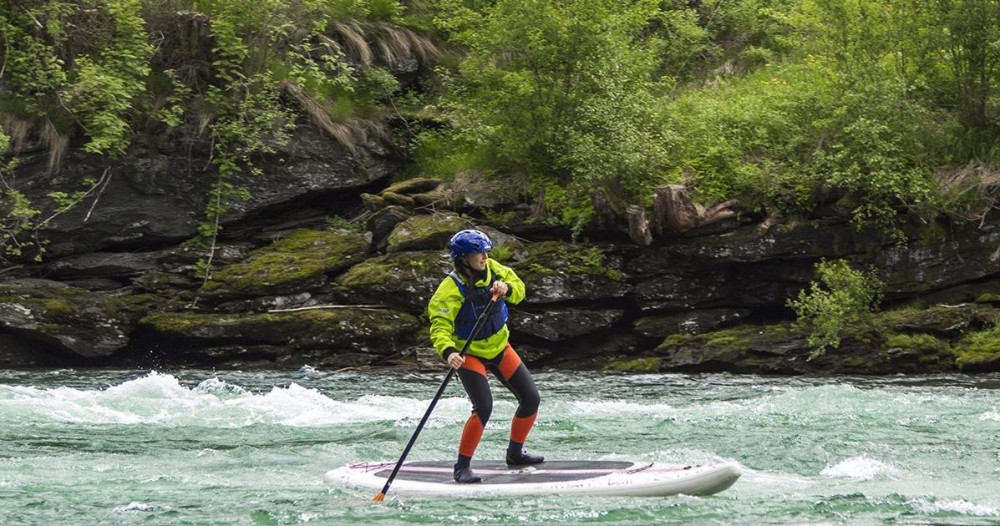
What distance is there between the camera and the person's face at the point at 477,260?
28.9ft

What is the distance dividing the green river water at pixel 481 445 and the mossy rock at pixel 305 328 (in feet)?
4.12

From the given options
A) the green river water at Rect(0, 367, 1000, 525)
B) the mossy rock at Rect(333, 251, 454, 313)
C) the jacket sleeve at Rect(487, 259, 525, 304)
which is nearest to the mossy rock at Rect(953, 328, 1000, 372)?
the green river water at Rect(0, 367, 1000, 525)

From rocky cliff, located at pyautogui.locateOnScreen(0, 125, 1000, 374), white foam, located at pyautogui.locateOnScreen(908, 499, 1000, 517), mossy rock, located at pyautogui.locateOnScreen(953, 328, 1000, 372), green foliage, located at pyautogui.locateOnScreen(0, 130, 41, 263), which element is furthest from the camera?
green foliage, located at pyautogui.locateOnScreen(0, 130, 41, 263)

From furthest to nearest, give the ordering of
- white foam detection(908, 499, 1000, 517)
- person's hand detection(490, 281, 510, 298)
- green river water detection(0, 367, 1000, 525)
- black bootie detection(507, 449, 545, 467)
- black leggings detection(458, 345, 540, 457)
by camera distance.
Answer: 1. black bootie detection(507, 449, 545, 467)
2. black leggings detection(458, 345, 540, 457)
3. person's hand detection(490, 281, 510, 298)
4. green river water detection(0, 367, 1000, 525)
5. white foam detection(908, 499, 1000, 517)

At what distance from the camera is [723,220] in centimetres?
1958

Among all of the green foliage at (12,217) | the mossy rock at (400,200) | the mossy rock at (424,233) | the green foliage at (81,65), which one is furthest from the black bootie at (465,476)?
the green foliage at (81,65)

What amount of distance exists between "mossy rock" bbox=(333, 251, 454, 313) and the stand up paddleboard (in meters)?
A: 10.3

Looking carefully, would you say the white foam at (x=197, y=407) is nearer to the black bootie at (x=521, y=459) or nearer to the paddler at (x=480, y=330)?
the black bootie at (x=521, y=459)

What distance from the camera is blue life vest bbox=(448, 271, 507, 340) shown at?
8.90 m

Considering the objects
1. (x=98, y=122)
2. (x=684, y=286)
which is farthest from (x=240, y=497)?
(x=98, y=122)

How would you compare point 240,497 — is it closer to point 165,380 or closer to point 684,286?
point 165,380

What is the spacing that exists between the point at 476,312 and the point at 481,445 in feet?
10.4

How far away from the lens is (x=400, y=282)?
19.9 metres

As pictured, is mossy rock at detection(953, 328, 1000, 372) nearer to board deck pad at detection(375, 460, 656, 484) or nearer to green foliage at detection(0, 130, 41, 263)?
board deck pad at detection(375, 460, 656, 484)
